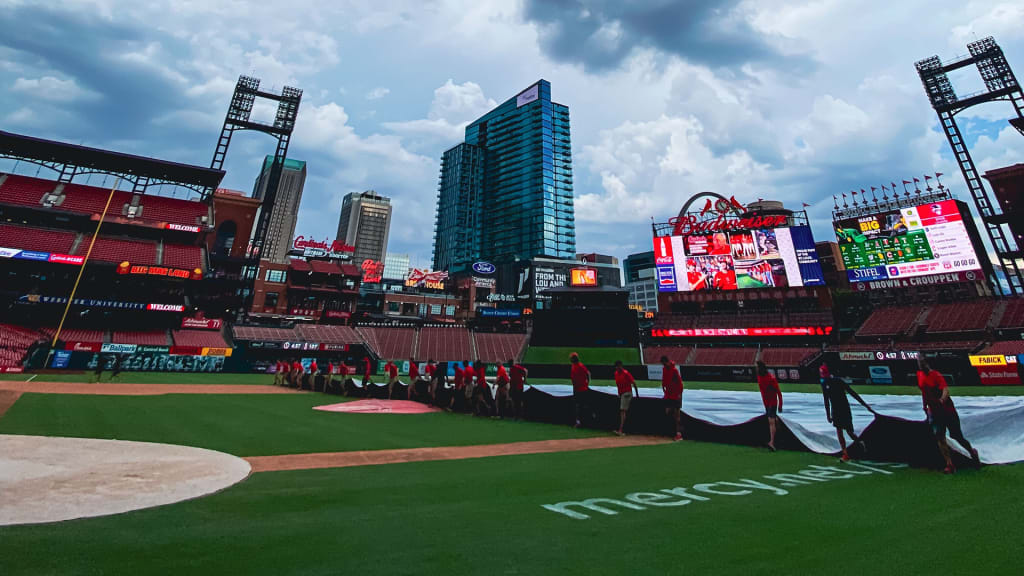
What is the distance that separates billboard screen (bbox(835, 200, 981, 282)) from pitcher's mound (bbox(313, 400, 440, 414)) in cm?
5091

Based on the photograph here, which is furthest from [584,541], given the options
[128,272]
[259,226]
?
[259,226]

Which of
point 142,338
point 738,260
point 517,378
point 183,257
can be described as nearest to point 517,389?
point 517,378

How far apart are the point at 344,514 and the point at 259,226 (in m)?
66.3

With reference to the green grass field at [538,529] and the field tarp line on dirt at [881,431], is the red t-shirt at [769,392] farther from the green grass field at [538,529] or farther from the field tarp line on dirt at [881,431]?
the green grass field at [538,529]

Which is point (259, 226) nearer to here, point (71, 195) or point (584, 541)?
point (71, 195)

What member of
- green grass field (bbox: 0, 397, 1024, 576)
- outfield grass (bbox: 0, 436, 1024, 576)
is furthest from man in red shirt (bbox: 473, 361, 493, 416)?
outfield grass (bbox: 0, 436, 1024, 576)

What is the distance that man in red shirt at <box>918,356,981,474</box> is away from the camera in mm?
6805

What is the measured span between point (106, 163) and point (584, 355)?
183 feet

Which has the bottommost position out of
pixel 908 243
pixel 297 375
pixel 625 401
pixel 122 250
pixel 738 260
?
pixel 625 401

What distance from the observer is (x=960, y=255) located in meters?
41.5

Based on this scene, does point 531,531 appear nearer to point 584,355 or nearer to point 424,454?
point 424,454

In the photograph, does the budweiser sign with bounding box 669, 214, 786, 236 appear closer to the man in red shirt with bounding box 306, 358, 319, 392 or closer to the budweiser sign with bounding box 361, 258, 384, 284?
the man in red shirt with bounding box 306, 358, 319, 392

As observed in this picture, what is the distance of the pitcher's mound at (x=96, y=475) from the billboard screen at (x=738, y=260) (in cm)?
5178

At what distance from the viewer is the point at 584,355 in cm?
4925
